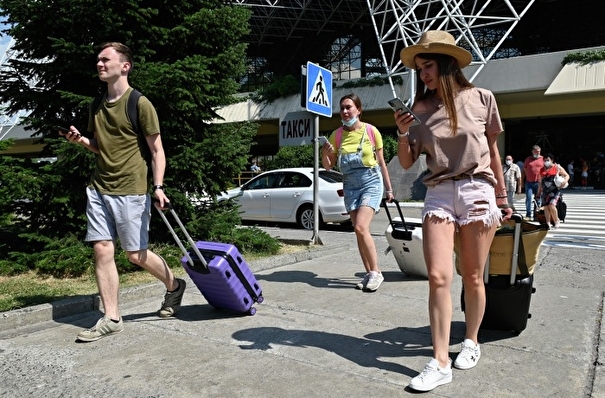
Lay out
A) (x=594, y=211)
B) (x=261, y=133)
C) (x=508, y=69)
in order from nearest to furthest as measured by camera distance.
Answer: (x=594, y=211)
(x=508, y=69)
(x=261, y=133)

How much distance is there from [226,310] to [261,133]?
37.9 meters

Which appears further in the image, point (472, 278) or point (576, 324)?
point (576, 324)

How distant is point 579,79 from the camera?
81.9 ft

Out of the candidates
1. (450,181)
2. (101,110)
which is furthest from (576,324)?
(101,110)

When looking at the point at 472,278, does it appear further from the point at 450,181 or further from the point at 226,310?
the point at 226,310

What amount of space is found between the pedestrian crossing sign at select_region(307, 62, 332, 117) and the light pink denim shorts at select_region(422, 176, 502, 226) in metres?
4.80

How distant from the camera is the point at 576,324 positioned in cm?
405

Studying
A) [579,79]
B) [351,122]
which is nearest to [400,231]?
[351,122]

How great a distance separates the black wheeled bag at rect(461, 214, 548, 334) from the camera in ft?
11.2

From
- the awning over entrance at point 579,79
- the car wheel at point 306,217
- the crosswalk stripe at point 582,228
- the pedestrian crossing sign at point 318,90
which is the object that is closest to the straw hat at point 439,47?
the pedestrian crossing sign at point 318,90

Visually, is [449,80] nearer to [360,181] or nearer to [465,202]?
[465,202]

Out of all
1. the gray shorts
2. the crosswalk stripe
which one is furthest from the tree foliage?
the crosswalk stripe

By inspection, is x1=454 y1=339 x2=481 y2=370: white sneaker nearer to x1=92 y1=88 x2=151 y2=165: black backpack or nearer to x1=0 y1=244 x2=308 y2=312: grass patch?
x1=92 y1=88 x2=151 y2=165: black backpack

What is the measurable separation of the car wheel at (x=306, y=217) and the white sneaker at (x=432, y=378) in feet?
29.9
